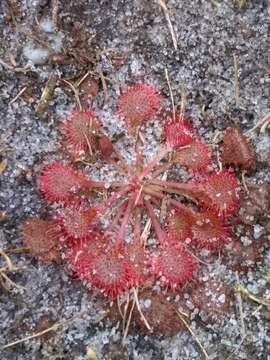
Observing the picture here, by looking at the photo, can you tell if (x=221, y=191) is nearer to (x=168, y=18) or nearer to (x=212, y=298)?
(x=212, y=298)

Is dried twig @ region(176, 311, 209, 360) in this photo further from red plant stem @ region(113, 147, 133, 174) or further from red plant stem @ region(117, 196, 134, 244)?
red plant stem @ region(113, 147, 133, 174)

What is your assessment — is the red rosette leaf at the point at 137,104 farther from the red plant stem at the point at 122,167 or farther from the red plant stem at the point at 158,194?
the red plant stem at the point at 158,194

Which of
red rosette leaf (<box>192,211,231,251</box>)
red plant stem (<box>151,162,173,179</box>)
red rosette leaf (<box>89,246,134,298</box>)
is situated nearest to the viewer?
red rosette leaf (<box>89,246,134,298</box>)

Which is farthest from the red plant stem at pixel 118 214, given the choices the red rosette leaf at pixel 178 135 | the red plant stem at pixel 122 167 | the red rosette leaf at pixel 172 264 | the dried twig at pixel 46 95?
the dried twig at pixel 46 95

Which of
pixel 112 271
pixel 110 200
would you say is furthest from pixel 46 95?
pixel 112 271

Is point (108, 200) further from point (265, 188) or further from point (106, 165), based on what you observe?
point (265, 188)

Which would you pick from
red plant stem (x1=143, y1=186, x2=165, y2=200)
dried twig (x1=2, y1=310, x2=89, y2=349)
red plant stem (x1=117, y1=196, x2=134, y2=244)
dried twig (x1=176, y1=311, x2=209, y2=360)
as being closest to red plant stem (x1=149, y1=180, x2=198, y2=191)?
red plant stem (x1=143, y1=186, x2=165, y2=200)
